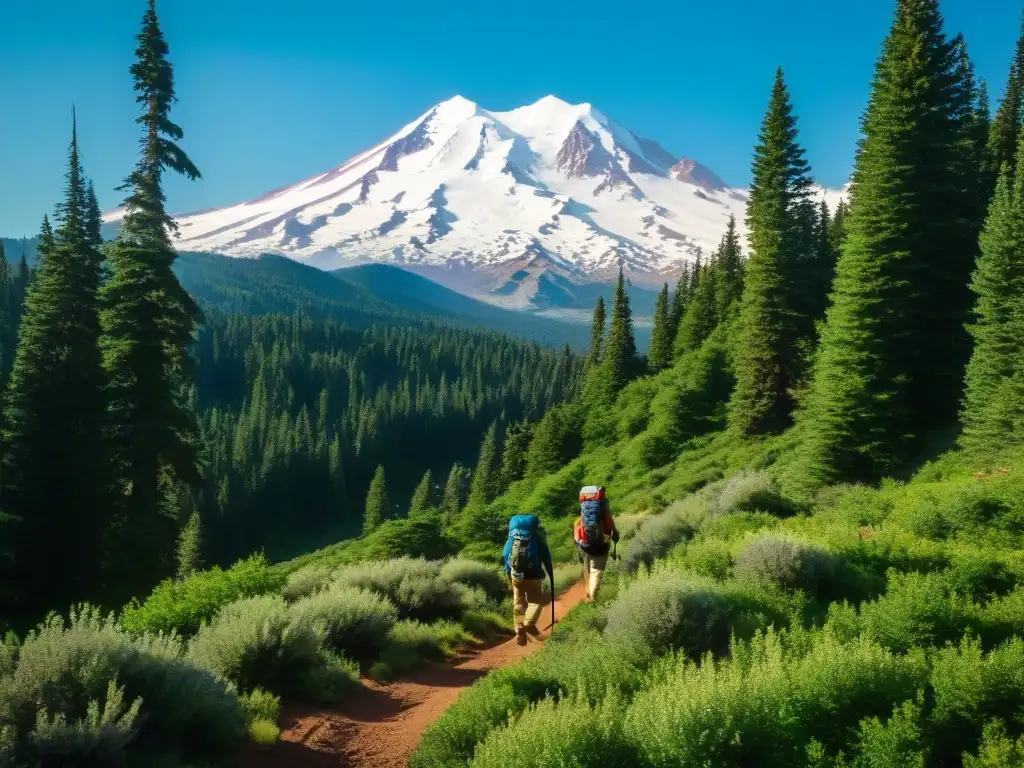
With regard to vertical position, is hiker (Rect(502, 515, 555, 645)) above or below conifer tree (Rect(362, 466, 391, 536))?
above

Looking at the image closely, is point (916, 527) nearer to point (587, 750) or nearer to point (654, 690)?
point (654, 690)

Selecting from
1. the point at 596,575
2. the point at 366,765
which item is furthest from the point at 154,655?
the point at 596,575

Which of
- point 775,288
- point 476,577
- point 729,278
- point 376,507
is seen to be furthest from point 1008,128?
point 376,507

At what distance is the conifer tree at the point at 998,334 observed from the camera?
17266 millimetres

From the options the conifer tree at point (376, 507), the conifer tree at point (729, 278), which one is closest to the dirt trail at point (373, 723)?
the conifer tree at point (729, 278)

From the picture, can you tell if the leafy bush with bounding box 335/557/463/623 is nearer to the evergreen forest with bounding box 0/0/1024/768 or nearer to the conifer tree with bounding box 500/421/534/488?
the evergreen forest with bounding box 0/0/1024/768

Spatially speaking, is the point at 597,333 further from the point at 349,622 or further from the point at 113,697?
the point at 113,697

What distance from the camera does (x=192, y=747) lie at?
18.0 feet

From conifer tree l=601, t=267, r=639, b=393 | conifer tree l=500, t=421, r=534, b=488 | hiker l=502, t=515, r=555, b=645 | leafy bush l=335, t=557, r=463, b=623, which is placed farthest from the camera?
conifer tree l=500, t=421, r=534, b=488

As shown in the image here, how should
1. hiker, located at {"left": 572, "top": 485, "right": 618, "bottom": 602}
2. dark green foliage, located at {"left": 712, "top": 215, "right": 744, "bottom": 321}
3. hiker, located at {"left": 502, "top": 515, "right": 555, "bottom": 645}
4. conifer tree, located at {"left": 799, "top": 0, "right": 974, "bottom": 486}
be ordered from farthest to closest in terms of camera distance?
dark green foliage, located at {"left": 712, "top": 215, "right": 744, "bottom": 321}, conifer tree, located at {"left": 799, "top": 0, "right": 974, "bottom": 486}, hiker, located at {"left": 572, "top": 485, "right": 618, "bottom": 602}, hiker, located at {"left": 502, "top": 515, "right": 555, "bottom": 645}

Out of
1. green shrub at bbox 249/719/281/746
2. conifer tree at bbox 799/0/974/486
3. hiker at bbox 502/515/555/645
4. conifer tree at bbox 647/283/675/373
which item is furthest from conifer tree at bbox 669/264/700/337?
green shrub at bbox 249/719/281/746

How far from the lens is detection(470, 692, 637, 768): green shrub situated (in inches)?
164

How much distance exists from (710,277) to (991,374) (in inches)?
1781

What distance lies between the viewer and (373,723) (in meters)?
6.98
